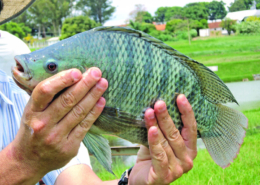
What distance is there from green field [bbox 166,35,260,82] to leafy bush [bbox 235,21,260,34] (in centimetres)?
30

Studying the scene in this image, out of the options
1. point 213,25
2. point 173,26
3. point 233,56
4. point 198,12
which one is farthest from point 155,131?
point 173,26

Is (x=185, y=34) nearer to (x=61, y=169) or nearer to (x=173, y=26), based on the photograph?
(x=173, y=26)

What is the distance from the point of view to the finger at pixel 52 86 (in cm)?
61

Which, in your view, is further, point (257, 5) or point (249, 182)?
point (257, 5)

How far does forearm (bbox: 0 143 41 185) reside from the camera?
0.75 meters

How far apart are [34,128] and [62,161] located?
0.50 feet

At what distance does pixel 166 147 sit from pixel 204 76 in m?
0.26

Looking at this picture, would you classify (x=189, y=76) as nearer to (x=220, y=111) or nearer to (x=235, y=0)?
(x=220, y=111)

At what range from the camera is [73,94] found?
648 millimetres

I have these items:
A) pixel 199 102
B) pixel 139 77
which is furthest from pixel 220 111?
pixel 139 77

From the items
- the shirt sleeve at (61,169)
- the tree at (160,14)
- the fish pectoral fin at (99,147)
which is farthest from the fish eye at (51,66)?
the tree at (160,14)

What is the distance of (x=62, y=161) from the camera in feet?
2.47

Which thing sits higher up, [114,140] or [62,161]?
[62,161]

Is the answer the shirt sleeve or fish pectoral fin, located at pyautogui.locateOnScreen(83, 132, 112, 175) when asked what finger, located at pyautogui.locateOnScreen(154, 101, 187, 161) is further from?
the shirt sleeve
